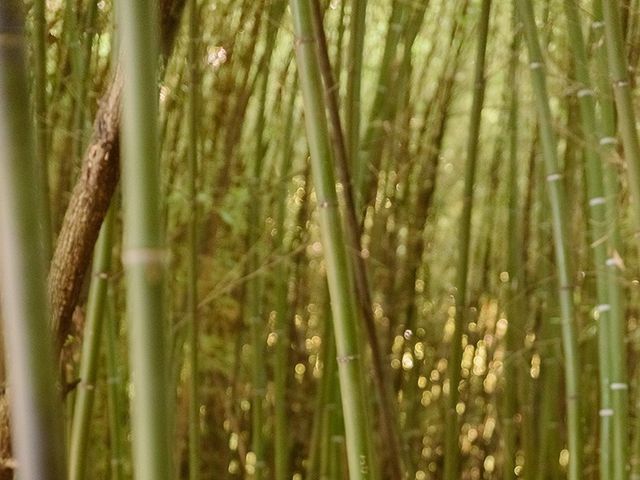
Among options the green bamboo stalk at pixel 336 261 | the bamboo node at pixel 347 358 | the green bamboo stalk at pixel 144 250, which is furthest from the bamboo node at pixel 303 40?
the green bamboo stalk at pixel 144 250

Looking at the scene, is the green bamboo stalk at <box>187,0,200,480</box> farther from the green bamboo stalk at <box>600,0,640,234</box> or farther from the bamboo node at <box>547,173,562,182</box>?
the green bamboo stalk at <box>600,0,640,234</box>

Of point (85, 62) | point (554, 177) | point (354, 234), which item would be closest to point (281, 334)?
point (85, 62)

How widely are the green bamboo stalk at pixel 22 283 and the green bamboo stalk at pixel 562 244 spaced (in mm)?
1003

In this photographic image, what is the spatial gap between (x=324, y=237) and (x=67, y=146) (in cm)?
122

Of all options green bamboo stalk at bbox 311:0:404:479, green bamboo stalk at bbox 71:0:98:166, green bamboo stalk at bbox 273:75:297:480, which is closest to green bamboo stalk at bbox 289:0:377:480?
green bamboo stalk at bbox 311:0:404:479

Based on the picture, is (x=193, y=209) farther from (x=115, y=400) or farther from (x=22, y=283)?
(x=22, y=283)

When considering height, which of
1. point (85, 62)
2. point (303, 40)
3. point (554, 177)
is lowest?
point (554, 177)

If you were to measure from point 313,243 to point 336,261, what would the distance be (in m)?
1.37

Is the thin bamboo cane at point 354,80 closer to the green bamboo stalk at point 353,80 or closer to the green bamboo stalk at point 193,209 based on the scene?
the green bamboo stalk at point 353,80

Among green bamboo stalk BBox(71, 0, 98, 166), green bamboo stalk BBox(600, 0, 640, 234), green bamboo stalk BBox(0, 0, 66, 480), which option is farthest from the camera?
green bamboo stalk BBox(71, 0, 98, 166)

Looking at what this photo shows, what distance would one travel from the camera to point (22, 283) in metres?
0.48

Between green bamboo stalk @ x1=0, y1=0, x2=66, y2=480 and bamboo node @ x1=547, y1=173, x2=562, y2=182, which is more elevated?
bamboo node @ x1=547, y1=173, x2=562, y2=182

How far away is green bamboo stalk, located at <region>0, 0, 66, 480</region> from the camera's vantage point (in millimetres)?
478

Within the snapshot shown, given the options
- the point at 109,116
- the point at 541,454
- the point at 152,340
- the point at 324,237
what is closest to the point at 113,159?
the point at 109,116
